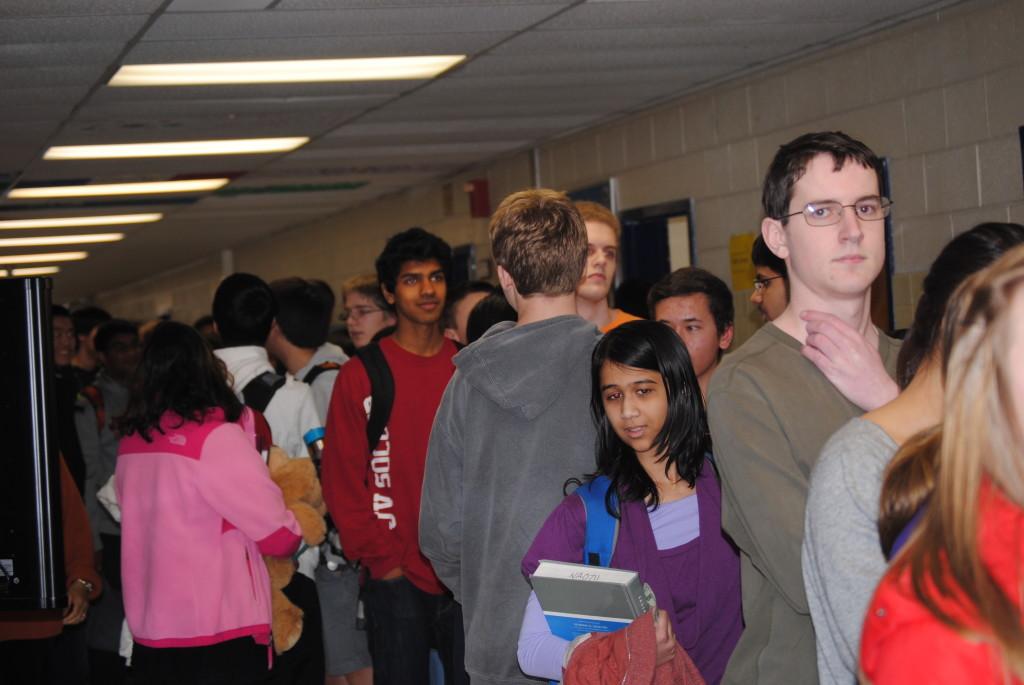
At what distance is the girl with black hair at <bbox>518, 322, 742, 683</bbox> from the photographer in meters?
2.23

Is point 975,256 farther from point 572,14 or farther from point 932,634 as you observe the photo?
point 572,14

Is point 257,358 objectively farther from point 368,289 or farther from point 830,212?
point 830,212

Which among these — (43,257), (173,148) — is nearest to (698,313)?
(173,148)

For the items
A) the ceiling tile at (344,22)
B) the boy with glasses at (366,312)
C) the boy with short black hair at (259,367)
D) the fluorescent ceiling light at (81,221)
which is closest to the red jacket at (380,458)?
the boy with short black hair at (259,367)

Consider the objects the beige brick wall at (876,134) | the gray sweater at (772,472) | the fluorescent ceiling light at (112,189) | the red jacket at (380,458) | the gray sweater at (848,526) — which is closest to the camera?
the gray sweater at (848,526)

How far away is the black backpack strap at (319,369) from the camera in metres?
4.54

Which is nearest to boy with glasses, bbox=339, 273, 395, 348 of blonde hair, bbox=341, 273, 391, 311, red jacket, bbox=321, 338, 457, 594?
blonde hair, bbox=341, 273, 391, 311

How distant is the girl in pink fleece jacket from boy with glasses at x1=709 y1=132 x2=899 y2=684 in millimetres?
1805

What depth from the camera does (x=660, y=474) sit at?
239cm

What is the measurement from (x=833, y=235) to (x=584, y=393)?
0.86 meters

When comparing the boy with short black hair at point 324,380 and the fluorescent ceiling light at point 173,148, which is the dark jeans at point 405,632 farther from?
the fluorescent ceiling light at point 173,148

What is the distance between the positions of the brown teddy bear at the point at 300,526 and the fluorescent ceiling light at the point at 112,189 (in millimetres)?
5215

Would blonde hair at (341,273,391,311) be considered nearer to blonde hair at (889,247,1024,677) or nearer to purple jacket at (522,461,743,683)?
purple jacket at (522,461,743,683)

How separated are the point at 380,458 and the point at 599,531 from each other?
153 centimetres
